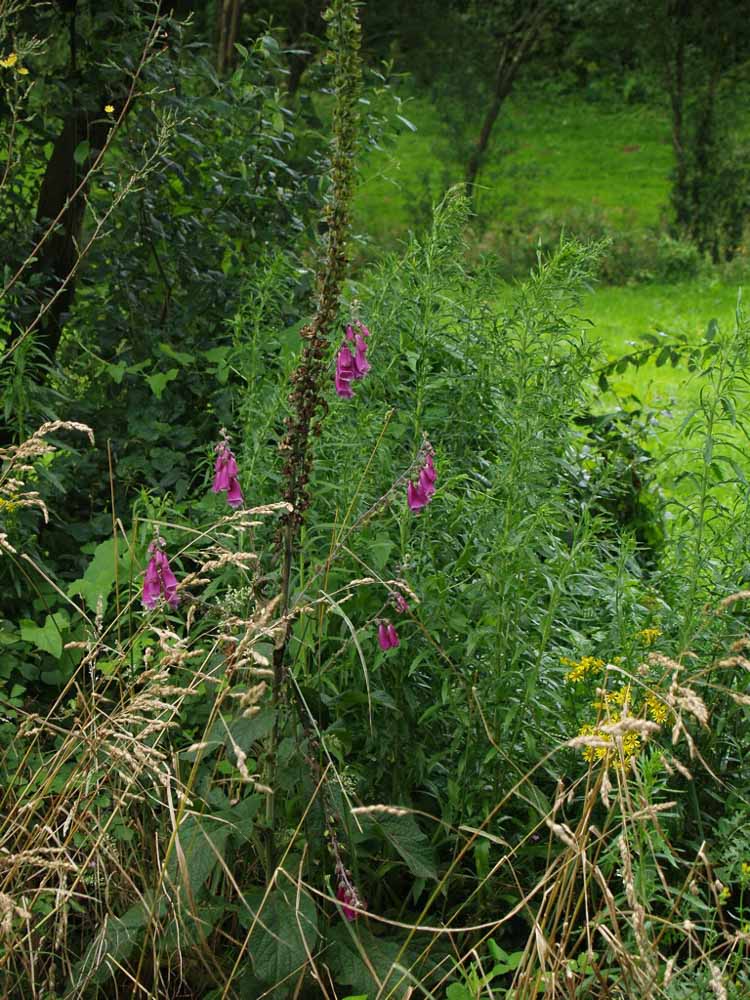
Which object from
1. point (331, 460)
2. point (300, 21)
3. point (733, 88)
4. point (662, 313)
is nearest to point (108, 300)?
point (331, 460)

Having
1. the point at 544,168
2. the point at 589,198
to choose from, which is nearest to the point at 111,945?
the point at 589,198

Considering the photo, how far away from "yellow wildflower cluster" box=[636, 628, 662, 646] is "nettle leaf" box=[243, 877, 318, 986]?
107cm

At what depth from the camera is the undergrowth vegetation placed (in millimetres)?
2211

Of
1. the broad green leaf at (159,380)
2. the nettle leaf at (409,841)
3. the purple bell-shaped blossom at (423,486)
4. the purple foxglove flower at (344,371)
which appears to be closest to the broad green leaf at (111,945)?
the nettle leaf at (409,841)

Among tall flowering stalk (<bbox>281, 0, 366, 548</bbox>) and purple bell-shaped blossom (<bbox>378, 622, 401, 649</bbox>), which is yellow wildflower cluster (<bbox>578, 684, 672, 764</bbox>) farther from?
tall flowering stalk (<bbox>281, 0, 366, 548</bbox>)

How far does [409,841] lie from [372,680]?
47 cm

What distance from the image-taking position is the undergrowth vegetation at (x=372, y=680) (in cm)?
221

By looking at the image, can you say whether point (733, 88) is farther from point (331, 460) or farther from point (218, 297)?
point (331, 460)

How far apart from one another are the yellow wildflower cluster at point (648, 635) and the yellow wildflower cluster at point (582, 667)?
5.0 inches

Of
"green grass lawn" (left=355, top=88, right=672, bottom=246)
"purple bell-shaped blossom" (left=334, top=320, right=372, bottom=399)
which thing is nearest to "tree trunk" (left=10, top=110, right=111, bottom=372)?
"purple bell-shaped blossom" (left=334, top=320, right=372, bottom=399)

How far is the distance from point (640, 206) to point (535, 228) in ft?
13.6

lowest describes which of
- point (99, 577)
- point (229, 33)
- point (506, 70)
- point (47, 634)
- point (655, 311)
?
point (655, 311)

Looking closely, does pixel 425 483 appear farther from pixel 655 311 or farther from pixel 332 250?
pixel 655 311

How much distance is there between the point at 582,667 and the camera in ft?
9.01
